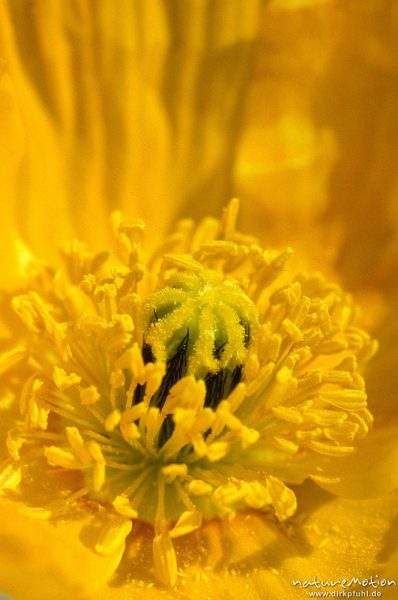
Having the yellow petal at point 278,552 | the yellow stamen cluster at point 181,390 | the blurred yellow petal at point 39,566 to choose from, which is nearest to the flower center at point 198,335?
the yellow stamen cluster at point 181,390

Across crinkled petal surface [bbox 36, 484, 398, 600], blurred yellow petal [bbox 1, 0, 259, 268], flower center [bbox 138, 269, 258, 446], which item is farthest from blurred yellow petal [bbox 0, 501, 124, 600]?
blurred yellow petal [bbox 1, 0, 259, 268]

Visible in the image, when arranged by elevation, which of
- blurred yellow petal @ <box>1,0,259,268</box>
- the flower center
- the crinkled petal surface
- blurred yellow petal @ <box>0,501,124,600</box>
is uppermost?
blurred yellow petal @ <box>1,0,259,268</box>

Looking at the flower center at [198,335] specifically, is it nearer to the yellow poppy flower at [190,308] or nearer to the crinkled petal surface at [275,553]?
the yellow poppy flower at [190,308]

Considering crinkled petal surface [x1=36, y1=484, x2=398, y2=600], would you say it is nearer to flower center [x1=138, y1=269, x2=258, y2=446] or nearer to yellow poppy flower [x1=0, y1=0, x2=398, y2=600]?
yellow poppy flower [x1=0, y1=0, x2=398, y2=600]

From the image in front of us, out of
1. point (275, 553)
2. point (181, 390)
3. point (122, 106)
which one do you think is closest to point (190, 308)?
point (181, 390)

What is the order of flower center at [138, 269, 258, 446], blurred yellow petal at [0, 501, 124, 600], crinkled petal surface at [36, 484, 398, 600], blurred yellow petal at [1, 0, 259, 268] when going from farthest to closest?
blurred yellow petal at [1, 0, 259, 268] < flower center at [138, 269, 258, 446] < crinkled petal surface at [36, 484, 398, 600] < blurred yellow petal at [0, 501, 124, 600]

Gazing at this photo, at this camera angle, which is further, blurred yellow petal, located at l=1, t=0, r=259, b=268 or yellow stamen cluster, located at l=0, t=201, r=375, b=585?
blurred yellow petal, located at l=1, t=0, r=259, b=268

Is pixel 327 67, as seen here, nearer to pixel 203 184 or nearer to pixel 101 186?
pixel 203 184

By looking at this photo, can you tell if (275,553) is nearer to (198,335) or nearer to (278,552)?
(278,552)
